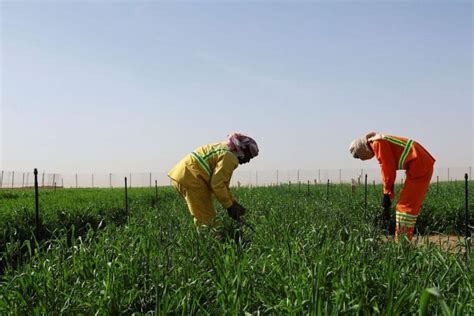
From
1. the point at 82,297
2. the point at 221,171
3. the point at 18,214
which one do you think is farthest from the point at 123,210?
the point at 82,297

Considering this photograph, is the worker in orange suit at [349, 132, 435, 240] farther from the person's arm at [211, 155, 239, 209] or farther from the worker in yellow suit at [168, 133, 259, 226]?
the person's arm at [211, 155, 239, 209]

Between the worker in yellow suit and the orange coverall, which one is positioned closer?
the worker in yellow suit

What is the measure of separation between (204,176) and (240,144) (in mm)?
585

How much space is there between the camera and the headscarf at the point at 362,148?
6094mm

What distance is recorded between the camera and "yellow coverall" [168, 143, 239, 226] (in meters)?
5.00

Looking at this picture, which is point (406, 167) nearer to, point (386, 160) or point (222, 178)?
point (386, 160)

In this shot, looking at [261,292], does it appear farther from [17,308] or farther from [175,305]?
[17,308]

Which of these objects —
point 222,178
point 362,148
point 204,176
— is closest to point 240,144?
point 222,178

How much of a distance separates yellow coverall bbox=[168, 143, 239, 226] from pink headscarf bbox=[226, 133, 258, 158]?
8cm

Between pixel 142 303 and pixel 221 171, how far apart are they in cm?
246

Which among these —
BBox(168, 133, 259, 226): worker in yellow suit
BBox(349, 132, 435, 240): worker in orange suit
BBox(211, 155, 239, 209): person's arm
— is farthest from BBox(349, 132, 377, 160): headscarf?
BBox(211, 155, 239, 209): person's arm

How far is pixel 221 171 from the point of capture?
16.4ft

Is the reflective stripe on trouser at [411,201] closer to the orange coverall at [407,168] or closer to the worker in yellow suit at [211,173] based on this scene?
the orange coverall at [407,168]

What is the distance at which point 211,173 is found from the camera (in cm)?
530
